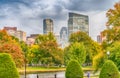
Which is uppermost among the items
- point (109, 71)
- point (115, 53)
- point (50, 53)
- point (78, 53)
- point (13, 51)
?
point (115, 53)

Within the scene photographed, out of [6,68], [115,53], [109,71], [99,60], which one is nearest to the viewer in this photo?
[6,68]

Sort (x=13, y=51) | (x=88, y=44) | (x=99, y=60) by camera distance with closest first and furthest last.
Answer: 1. (x=99, y=60)
2. (x=13, y=51)
3. (x=88, y=44)

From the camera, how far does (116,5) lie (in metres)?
51.8

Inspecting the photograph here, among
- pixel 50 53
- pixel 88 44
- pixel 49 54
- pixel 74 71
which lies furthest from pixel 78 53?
pixel 74 71

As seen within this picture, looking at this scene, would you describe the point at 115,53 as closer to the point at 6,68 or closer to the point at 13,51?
the point at 6,68

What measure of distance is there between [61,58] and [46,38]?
17426 millimetres

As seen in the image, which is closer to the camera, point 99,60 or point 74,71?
point 74,71

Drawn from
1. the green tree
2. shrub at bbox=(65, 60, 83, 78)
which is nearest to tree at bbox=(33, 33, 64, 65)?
the green tree

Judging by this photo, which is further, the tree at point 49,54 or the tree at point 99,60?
the tree at point 49,54

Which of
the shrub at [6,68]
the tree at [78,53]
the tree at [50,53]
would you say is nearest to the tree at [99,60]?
the shrub at [6,68]

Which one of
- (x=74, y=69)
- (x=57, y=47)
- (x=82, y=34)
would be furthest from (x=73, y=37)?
(x=74, y=69)

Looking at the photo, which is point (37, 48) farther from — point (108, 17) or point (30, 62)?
point (108, 17)

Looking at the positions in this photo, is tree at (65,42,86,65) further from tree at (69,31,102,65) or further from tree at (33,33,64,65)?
tree at (69,31,102,65)

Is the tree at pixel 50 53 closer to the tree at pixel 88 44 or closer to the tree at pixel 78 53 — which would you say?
the tree at pixel 78 53
